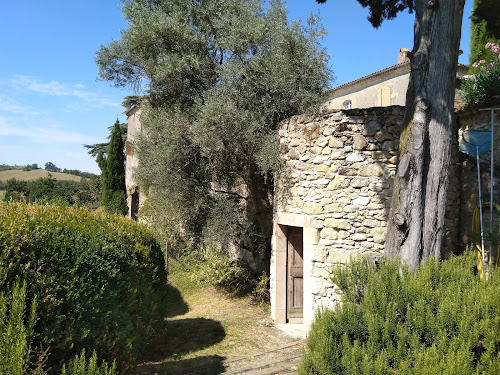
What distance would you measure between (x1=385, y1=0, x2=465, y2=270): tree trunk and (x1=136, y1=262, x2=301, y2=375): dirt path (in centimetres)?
248

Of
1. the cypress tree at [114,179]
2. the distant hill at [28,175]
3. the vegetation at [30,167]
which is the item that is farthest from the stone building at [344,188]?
the vegetation at [30,167]

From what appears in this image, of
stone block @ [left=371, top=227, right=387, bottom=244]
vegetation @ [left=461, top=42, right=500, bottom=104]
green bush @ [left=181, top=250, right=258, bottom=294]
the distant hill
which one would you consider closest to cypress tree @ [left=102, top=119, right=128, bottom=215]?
green bush @ [left=181, top=250, right=258, bottom=294]

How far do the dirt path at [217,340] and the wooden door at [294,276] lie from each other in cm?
54

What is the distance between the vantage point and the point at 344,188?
637 cm

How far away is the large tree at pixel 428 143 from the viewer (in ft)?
17.0

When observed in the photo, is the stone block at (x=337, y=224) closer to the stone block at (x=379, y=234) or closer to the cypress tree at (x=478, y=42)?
the stone block at (x=379, y=234)

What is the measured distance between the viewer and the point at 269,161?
7477 mm

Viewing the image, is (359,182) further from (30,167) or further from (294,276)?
(30,167)

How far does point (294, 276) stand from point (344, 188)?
232 centimetres

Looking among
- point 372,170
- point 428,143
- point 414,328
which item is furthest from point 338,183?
point 414,328

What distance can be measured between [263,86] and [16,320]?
6368mm

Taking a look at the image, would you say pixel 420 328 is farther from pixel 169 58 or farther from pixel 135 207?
pixel 135 207

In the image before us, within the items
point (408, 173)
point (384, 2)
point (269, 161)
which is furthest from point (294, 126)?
point (384, 2)

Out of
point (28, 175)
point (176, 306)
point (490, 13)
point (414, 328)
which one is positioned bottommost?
point (176, 306)
